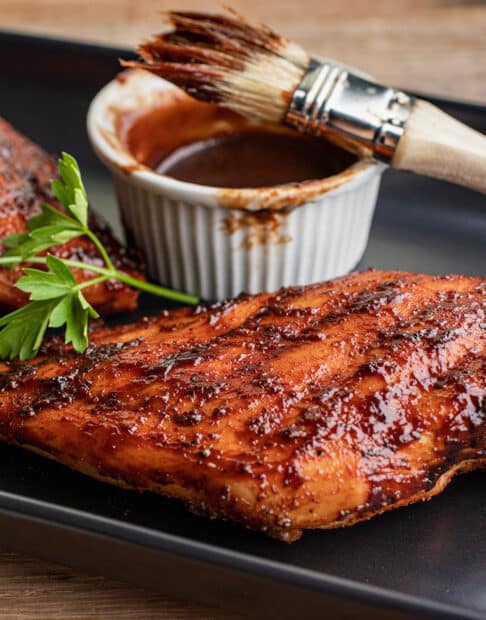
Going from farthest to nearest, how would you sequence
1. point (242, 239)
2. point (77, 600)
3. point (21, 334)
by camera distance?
point (242, 239)
point (21, 334)
point (77, 600)

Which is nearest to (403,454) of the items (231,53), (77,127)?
(231,53)

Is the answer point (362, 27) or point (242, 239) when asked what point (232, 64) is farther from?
point (362, 27)

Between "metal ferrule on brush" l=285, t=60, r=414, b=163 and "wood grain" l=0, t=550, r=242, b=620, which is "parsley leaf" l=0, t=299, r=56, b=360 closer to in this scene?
"wood grain" l=0, t=550, r=242, b=620

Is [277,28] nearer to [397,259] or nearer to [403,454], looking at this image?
[397,259]

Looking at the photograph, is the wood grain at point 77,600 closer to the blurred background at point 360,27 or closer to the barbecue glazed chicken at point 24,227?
the barbecue glazed chicken at point 24,227

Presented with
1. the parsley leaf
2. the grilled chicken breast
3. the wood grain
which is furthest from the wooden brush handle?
the wood grain

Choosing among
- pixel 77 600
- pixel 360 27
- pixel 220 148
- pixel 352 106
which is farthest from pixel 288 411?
pixel 360 27
